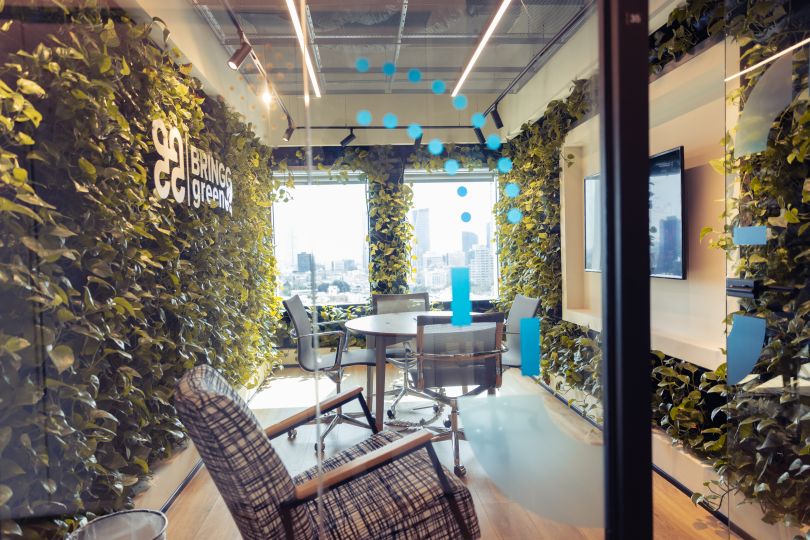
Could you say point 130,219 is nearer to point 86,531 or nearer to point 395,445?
point 86,531

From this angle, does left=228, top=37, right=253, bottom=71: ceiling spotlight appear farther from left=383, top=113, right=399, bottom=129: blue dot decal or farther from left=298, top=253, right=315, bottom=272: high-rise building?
left=298, top=253, right=315, bottom=272: high-rise building

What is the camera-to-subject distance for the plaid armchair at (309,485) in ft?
4.54

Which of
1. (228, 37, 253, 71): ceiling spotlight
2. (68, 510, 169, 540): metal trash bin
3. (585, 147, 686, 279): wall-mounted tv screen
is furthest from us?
(228, 37, 253, 71): ceiling spotlight

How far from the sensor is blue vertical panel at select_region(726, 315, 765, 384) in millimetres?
1813

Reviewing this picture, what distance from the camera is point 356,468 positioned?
4.83 ft

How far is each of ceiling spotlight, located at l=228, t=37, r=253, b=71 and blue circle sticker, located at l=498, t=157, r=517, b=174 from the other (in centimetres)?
130

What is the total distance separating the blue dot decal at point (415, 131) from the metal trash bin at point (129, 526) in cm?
170

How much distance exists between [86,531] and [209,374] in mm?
762

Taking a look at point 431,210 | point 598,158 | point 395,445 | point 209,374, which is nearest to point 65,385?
point 209,374

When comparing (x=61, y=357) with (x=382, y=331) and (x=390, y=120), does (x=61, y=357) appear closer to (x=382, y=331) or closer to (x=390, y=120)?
(x=390, y=120)

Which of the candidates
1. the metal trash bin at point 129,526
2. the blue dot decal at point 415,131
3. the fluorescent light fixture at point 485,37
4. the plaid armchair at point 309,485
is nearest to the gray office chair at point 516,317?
the plaid armchair at point 309,485

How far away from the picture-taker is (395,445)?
1550 millimetres

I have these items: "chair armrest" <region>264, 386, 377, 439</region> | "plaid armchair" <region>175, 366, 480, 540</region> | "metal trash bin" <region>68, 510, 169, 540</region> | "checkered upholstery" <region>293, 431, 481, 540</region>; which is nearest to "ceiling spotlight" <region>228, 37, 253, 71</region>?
"plaid armchair" <region>175, 366, 480, 540</region>

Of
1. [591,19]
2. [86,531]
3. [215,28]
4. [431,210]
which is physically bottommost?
[86,531]
